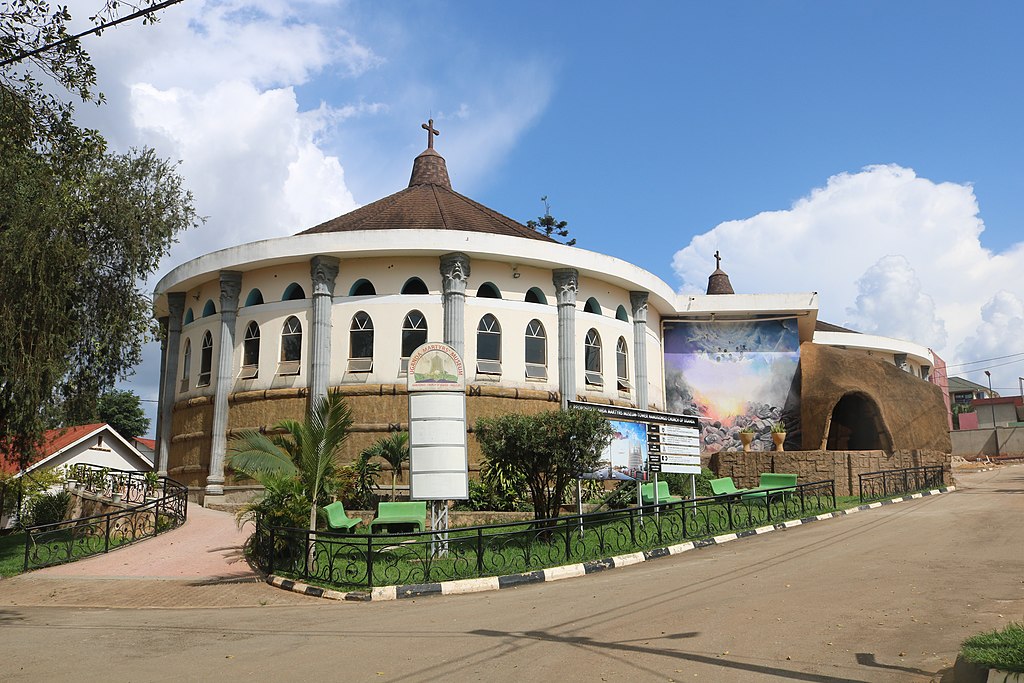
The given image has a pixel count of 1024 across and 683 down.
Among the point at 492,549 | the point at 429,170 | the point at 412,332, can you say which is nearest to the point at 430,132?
the point at 429,170

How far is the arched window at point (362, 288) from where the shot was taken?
2347 centimetres

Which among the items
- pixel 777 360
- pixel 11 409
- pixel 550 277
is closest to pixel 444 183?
pixel 550 277

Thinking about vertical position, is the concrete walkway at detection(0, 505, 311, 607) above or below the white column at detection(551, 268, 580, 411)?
below

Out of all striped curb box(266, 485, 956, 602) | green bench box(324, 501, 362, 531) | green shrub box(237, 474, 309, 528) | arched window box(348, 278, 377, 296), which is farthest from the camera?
arched window box(348, 278, 377, 296)

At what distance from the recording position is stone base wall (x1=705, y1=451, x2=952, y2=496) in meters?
22.7

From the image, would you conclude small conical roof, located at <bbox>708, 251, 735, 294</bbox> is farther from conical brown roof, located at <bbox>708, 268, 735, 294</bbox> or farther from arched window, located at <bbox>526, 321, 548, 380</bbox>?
arched window, located at <bbox>526, 321, 548, 380</bbox>

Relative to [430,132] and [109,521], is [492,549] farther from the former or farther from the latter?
[430,132]

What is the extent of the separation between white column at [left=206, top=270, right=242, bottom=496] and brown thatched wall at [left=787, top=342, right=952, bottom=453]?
1911 cm

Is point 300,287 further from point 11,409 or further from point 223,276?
point 11,409

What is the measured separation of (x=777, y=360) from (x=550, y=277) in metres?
10.3

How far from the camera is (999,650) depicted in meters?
5.73

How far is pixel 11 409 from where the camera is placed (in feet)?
52.1

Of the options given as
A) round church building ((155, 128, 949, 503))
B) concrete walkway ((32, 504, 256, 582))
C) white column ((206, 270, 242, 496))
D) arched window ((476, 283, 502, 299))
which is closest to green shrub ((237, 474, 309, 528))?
concrete walkway ((32, 504, 256, 582))

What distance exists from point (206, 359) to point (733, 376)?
18.0m
